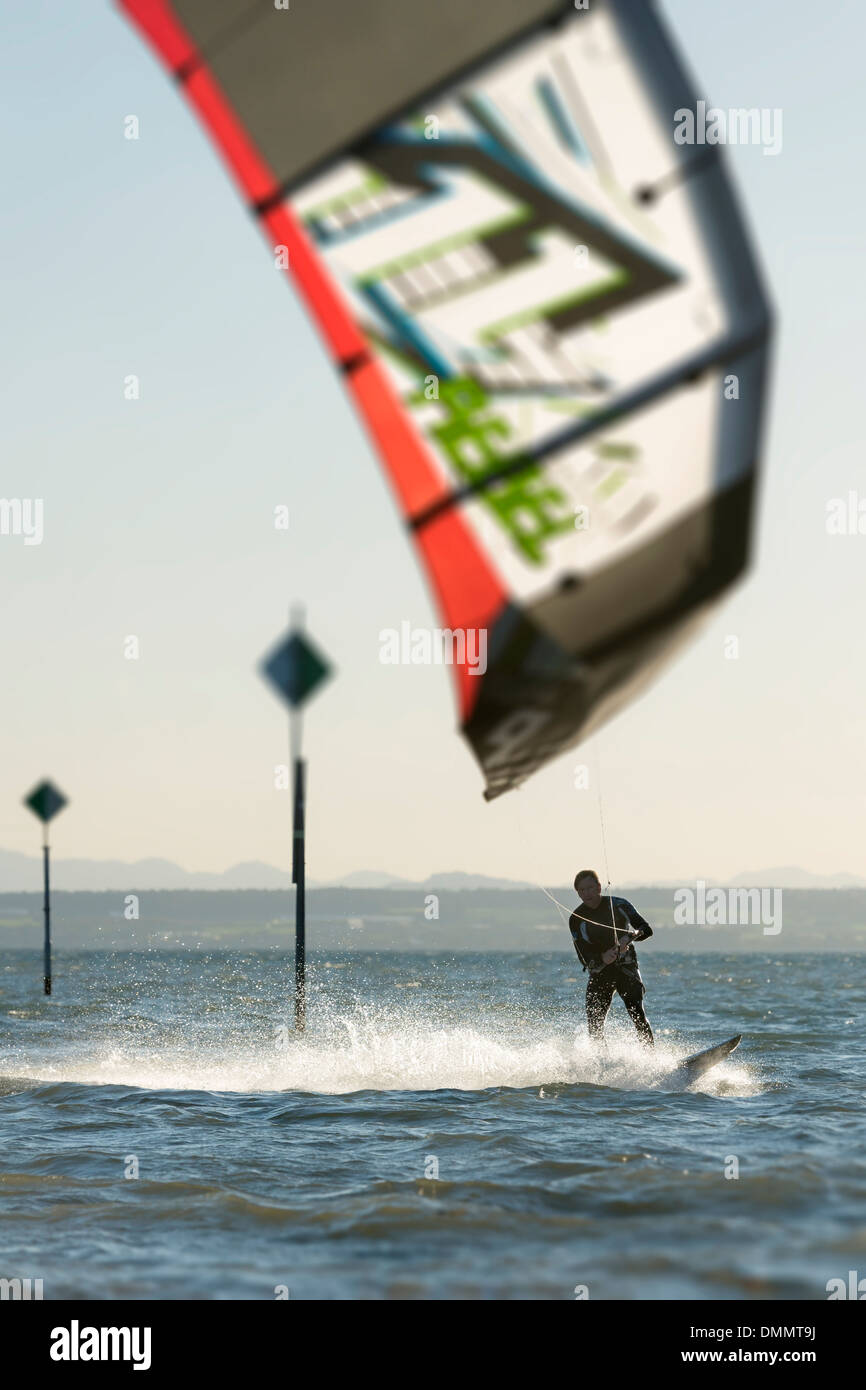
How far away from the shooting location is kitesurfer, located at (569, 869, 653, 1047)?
10.8m

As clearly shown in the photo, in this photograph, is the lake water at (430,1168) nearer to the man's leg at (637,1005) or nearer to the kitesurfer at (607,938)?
the man's leg at (637,1005)

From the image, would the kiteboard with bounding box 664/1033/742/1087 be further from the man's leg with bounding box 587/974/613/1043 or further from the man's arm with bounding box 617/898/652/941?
the man's arm with bounding box 617/898/652/941

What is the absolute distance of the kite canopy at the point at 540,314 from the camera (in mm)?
3260

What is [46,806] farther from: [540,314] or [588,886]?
[540,314]

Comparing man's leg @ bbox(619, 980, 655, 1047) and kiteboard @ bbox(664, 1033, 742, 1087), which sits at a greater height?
→ man's leg @ bbox(619, 980, 655, 1047)

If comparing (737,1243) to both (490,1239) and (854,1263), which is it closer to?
(854,1263)

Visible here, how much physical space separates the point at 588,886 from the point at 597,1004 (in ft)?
4.17

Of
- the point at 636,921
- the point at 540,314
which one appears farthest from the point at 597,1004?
the point at 540,314

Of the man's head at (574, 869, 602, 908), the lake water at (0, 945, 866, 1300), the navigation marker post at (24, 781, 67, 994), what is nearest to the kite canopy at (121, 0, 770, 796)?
the lake water at (0, 945, 866, 1300)

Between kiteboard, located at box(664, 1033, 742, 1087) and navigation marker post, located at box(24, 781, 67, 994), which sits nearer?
kiteboard, located at box(664, 1033, 742, 1087)

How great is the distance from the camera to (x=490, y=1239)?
5699 millimetres

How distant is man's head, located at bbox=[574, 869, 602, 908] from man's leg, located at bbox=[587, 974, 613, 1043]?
0.78 metres

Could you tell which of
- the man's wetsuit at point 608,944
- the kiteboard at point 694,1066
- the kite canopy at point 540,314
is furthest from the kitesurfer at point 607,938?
the kite canopy at point 540,314

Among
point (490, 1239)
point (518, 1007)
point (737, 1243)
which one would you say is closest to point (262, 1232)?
point (490, 1239)
